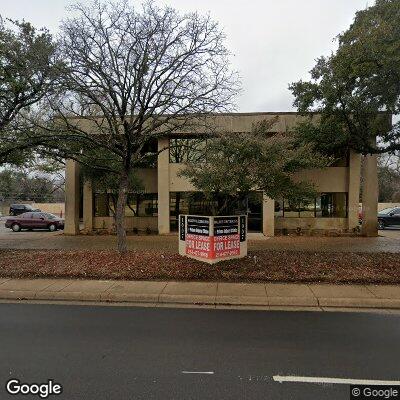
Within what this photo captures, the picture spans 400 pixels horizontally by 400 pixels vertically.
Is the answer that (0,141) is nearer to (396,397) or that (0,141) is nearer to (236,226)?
(236,226)

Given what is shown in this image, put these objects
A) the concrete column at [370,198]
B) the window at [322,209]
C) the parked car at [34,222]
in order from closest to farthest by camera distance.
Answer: the concrete column at [370,198], the window at [322,209], the parked car at [34,222]

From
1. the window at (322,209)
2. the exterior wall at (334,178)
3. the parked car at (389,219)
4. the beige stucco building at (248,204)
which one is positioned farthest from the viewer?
the parked car at (389,219)

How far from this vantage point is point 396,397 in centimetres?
360

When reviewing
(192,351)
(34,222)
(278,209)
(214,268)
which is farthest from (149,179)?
(192,351)

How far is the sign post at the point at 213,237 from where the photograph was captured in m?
9.34

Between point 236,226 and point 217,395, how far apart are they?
6467mm

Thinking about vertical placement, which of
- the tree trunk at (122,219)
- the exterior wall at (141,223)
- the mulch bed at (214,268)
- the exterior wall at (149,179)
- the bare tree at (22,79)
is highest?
the bare tree at (22,79)

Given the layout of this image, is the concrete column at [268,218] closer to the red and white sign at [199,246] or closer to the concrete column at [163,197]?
the concrete column at [163,197]

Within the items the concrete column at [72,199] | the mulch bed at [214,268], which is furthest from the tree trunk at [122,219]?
the concrete column at [72,199]

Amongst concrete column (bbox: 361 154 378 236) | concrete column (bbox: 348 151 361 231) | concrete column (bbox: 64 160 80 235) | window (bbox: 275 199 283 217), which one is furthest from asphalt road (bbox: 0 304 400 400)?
concrete column (bbox: 348 151 361 231)

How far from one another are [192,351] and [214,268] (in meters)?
4.48

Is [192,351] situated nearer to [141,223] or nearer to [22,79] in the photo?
[22,79]

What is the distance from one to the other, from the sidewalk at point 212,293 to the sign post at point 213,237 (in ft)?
4.31

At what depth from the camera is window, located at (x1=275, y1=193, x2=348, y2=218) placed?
20.6 meters
